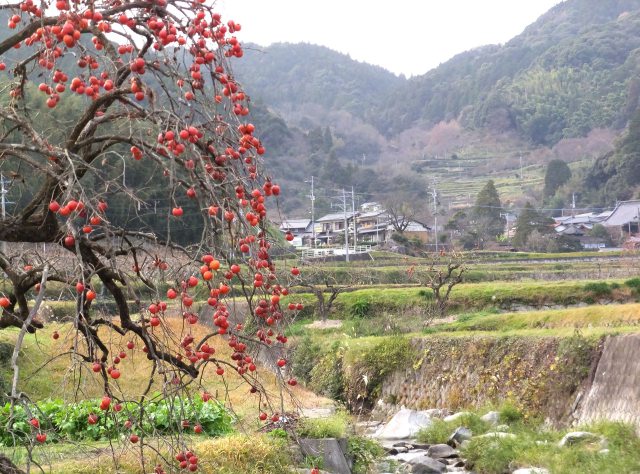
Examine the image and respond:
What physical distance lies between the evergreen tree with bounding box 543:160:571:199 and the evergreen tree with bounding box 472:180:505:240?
11533 millimetres

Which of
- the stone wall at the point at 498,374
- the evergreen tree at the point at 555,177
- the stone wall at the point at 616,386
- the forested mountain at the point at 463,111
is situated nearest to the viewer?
the stone wall at the point at 616,386

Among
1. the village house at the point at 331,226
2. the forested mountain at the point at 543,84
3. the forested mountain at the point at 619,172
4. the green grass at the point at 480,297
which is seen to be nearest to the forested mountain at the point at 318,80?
the forested mountain at the point at 543,84

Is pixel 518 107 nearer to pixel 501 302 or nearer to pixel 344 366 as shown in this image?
pixel 501 302

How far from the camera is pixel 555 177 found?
7462 centimetres

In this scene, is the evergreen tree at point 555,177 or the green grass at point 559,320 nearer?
the green grass at point 559,320

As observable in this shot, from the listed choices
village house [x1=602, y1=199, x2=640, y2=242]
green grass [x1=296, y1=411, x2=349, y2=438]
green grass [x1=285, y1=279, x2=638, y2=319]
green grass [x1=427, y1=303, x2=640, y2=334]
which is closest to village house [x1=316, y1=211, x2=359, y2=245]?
village house [x1=602, y1=199, x2=640, y2=242]


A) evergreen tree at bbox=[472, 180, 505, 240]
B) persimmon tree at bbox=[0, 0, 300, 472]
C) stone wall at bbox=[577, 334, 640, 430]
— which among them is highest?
persimmon tree at bbox=[0, 0, 300, 472]

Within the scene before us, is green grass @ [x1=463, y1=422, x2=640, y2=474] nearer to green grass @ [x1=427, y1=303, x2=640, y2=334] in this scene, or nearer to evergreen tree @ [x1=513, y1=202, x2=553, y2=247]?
green grass @ [x1=427, y1=303, x2=640, y2=334]

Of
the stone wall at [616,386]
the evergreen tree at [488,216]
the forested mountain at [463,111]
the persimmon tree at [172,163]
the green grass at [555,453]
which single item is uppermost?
the forested mountain at [463,111]

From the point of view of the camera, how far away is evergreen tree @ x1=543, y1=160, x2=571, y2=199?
74.5 m

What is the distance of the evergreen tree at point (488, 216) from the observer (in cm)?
6025

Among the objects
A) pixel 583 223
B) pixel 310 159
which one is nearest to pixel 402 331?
pixel 583 223

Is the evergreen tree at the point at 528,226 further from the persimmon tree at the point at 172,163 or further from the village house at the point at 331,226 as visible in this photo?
A: the persimmon tree at the point at 172,163

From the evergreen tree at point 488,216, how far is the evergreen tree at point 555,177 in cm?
1153
